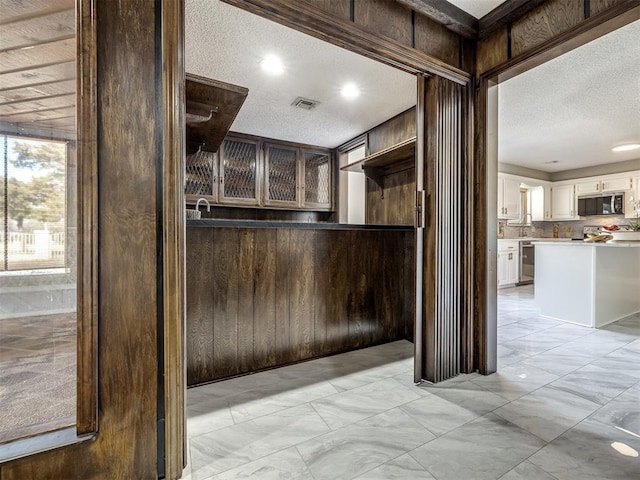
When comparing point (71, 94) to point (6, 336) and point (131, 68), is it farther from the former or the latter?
point (6, 336)

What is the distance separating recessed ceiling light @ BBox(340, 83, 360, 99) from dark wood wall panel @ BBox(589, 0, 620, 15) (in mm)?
1599

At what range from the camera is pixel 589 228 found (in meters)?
6.59

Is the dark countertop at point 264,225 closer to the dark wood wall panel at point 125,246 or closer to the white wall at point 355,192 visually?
the dark wood wall panel at point 125,246

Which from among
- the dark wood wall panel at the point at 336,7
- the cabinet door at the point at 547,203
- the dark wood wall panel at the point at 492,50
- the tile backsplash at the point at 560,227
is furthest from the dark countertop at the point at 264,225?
the cabinet door at the point at 547,203

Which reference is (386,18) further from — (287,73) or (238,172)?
(238,172)

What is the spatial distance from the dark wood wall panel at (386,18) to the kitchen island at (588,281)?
10.1 feet

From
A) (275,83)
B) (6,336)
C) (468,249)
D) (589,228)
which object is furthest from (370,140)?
(589,228)

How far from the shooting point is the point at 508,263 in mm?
5895

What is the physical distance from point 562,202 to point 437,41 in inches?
250

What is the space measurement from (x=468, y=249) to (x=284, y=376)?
1532mm

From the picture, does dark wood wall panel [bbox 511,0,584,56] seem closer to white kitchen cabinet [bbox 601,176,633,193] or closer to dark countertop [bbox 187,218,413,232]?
dark countertop [bbox 187,218,413,232]

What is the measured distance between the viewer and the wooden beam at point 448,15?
1.82 m

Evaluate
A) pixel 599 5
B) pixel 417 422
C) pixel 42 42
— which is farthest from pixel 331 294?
pixel 599 5

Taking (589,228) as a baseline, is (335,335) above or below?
below
